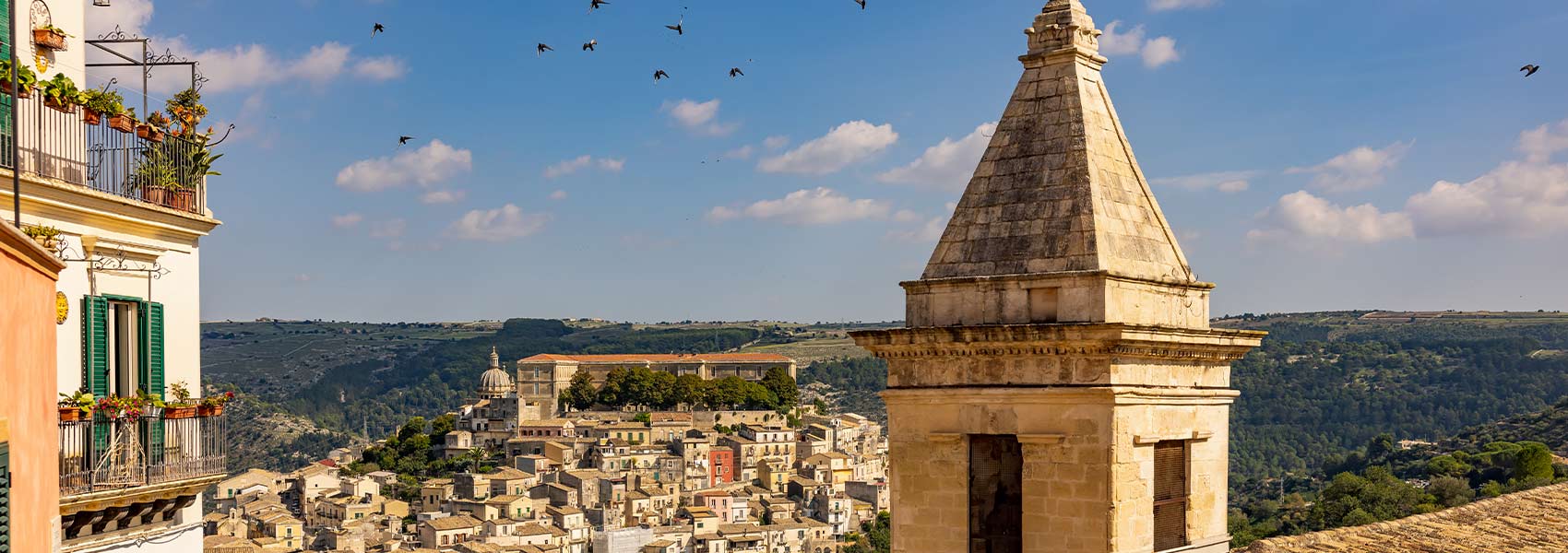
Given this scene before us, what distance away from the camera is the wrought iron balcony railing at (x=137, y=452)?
877 centimetres

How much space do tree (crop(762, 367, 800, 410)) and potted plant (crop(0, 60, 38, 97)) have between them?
133 meters

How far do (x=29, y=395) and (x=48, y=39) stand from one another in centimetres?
406

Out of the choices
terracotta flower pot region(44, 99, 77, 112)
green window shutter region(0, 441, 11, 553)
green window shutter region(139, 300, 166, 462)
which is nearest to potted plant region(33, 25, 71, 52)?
terracotta flower pot region(44, 99, 77, 112)

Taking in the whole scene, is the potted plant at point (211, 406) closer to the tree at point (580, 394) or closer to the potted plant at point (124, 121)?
the potted plant at point (124, 121)

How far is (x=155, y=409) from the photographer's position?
945cm

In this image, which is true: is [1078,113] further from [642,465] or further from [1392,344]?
[1392,344]

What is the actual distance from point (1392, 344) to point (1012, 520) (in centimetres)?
18772

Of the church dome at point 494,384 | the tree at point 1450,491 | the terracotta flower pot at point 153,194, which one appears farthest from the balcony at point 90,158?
the church dome at point 494,384

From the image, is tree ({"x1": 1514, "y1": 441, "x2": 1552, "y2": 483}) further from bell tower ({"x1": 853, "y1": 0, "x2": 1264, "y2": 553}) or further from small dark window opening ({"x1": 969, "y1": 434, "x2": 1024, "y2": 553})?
small dark window opening ({"x1": 969, "y1": 434, "x2": 1024, "y2": 553})

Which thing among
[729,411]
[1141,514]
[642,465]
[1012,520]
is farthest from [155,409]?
[729,411]

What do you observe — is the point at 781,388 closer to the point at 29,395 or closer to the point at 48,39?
the point at 48,39

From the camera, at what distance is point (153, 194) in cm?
972

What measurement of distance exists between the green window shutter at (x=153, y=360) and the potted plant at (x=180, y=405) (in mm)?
87

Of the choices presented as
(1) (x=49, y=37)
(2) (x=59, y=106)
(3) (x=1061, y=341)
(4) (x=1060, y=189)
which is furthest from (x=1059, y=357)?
(1) (x=49, y=37)
